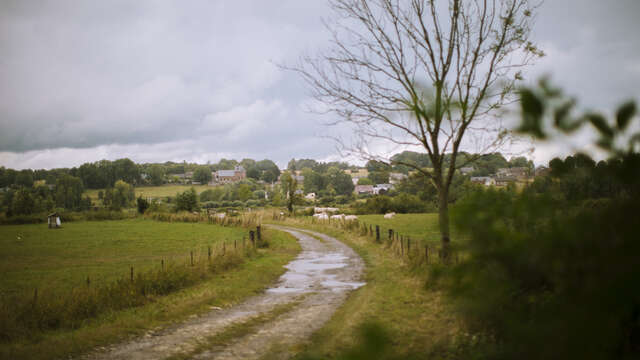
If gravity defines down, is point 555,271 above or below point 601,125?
below

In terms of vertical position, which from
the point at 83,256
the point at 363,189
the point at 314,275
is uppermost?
the point at 363,189

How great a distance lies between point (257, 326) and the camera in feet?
36.0

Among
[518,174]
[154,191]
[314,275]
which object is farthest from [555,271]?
[154,191]

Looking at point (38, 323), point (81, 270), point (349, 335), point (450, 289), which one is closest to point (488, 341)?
point (349, 335)

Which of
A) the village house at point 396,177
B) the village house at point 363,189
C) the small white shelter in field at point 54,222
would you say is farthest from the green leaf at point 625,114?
the village house at point 363,189

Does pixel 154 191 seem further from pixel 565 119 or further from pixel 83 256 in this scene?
pixel 565 119

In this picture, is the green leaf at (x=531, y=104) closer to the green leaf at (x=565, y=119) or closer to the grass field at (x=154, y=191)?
the green leaf at (x=565, y=119)

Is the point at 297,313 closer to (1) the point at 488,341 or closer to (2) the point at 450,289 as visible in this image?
(1) the point at 488,341

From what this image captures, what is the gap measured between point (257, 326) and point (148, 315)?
3.67 meters

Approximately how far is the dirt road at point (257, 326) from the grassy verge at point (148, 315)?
63cm

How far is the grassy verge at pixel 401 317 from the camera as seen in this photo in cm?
760

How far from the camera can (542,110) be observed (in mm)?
1565

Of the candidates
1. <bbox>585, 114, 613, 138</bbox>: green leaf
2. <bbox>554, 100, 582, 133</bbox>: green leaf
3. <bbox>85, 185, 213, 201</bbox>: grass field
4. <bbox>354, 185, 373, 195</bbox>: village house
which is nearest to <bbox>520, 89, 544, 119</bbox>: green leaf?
<bbox>554, 100, 582, 133</bbox>: green leaf

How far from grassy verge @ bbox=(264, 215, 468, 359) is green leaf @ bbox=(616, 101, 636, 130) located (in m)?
2.83
